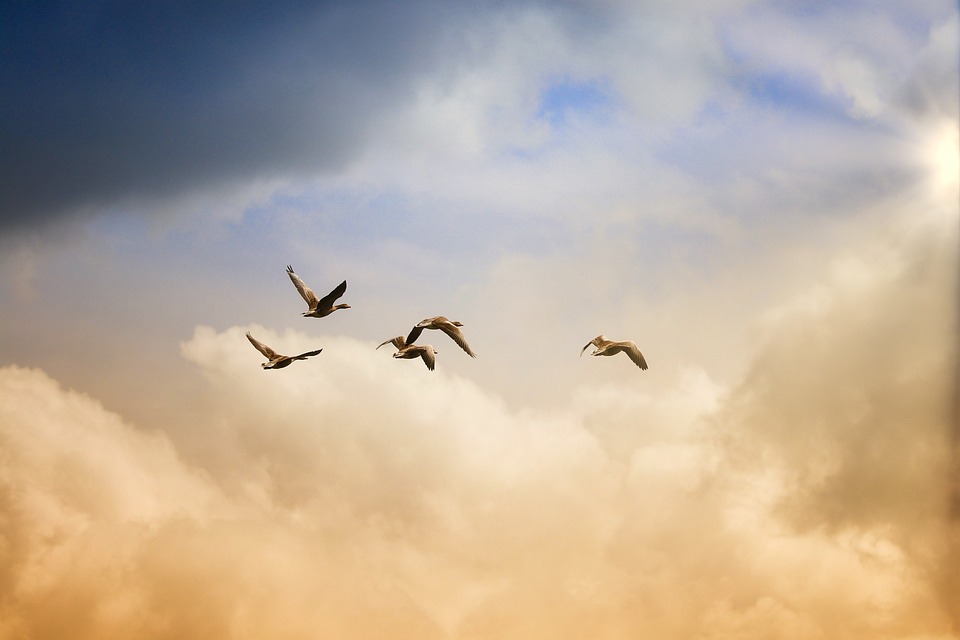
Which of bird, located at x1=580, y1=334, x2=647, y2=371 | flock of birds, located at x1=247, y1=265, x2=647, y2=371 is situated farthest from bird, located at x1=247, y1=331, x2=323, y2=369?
bird, located at x1=580, y1=334, x2=647, y2=371

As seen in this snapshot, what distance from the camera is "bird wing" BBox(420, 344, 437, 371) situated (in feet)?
217

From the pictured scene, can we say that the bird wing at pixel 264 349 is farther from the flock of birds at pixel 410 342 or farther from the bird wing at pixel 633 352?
the bird wing at pixel 633 352

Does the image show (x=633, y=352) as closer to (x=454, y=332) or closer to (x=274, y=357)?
(x=454, y=332)

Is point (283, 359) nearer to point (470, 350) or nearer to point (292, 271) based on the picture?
point (292, 271)

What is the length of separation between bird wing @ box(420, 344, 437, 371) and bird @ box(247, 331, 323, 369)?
8.58 metres

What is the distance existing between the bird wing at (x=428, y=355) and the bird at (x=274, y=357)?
858 cm

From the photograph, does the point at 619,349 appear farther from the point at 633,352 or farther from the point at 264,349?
the point at 264,349

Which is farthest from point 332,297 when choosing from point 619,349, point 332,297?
point 619,349

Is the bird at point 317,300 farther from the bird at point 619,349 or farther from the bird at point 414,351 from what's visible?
the bird at point 619,349

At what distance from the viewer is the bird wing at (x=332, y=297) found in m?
61.9

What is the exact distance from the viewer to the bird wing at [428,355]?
217ft

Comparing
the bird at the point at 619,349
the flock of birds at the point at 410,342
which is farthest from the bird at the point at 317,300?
the bird at the point at 619,349

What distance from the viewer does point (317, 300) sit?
214 feet

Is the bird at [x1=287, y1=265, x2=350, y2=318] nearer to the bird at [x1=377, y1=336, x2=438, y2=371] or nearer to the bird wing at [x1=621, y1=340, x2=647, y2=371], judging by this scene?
the bird at [x1=377, y1=336, x2=438, y2=371]
